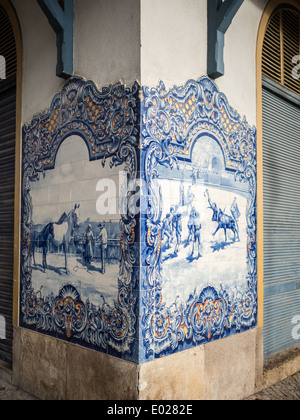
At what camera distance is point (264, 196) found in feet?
16.9

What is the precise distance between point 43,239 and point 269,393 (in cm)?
295

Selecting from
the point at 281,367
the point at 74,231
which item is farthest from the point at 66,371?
the point at 281,367

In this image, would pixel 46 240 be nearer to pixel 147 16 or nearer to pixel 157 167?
pixel 157 167

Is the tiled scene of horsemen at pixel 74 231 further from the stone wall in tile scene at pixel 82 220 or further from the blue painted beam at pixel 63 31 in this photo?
the blue painted beam at pixel 63 31

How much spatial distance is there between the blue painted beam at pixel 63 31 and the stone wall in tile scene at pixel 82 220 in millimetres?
181

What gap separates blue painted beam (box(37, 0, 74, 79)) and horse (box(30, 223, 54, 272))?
157 centimetres

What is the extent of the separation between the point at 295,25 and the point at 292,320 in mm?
4036

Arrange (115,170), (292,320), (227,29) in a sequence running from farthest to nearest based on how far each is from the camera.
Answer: (292,320), (227,29), (115,170)

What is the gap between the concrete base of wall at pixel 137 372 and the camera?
11.2ft

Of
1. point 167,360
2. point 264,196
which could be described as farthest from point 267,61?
point 167,360

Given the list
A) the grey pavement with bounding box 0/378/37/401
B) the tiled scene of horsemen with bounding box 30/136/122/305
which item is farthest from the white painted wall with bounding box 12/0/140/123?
the grey pavement with bounding box 0/378/37/401

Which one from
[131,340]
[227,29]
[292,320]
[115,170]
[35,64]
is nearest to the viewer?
[131,340]

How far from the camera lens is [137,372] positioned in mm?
3275

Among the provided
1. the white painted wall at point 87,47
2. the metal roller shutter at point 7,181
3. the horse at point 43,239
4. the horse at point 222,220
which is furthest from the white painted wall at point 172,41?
the metal roller shutter at point 7,181
